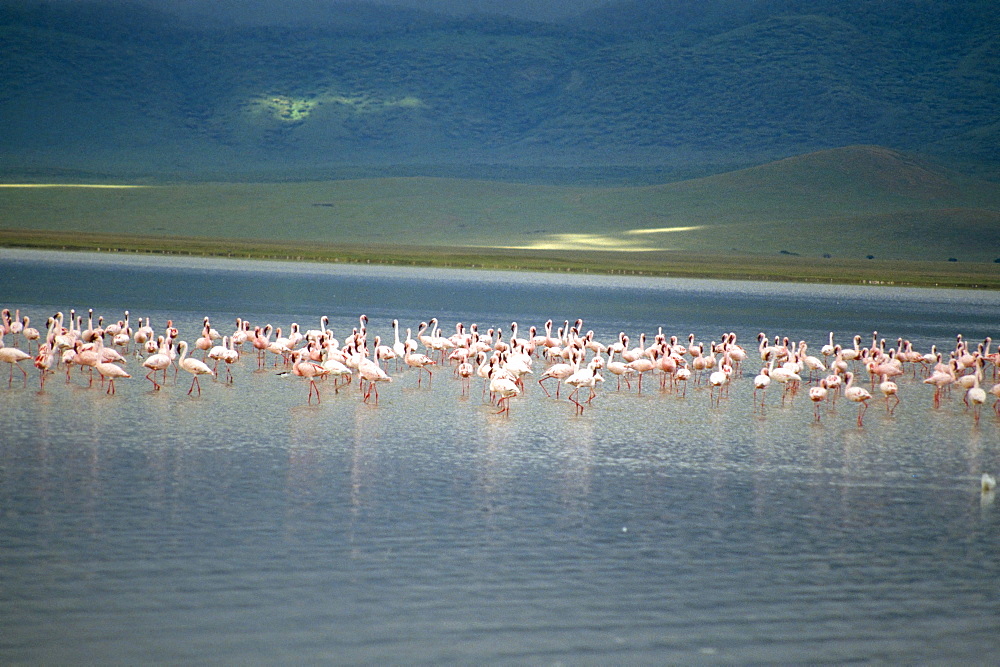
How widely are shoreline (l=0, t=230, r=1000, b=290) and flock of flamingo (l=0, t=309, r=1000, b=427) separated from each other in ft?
99.9

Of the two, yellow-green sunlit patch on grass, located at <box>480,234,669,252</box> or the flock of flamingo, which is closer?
the flock of flamingo

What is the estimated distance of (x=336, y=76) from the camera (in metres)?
149

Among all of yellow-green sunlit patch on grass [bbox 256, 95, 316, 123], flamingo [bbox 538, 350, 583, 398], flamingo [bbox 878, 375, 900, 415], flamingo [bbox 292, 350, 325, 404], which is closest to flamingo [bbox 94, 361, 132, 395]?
flamingo [bbox 292, 350, 325, 404]

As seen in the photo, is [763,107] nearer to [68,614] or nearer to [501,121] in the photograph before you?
[501,121]

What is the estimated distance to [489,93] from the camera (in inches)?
5674

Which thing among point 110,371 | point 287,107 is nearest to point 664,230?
point 110,371

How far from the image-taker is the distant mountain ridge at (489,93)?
121m

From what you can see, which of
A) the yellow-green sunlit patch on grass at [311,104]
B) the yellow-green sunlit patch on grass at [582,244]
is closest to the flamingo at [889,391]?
the yellow-green sunlit patch on grass at [582,244]

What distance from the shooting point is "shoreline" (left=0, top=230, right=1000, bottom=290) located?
49719 millimetres

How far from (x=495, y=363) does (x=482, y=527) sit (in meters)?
6.04

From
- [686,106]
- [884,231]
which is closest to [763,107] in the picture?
[686,106]

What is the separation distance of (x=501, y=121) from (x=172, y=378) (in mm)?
123454

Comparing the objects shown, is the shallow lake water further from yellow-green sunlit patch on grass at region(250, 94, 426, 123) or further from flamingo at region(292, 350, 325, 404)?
yellow-green sunlit patch on grass at region(250, 94, 426, 123)

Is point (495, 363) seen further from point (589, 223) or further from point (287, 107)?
point (287, 107)
